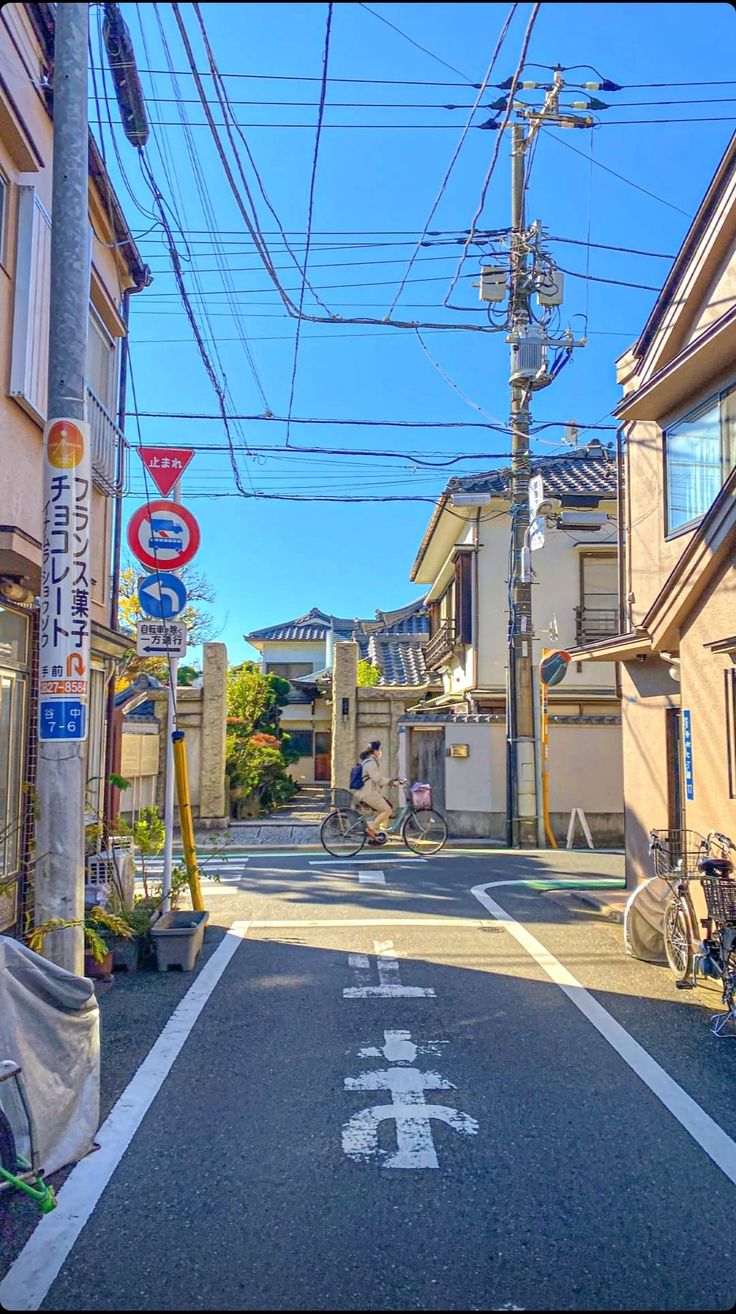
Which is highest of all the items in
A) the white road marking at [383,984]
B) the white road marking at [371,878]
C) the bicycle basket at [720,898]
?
the bicycle basket at [720,898]

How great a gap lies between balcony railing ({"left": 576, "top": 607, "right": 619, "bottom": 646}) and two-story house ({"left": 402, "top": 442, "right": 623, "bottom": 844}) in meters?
0.03

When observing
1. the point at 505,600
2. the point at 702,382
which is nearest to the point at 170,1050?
the point at 702,382

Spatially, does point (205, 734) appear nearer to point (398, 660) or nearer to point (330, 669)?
point (398, 660)

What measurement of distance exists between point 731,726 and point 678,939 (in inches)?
70.7

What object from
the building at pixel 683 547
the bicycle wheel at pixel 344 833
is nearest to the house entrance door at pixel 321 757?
the bicycle wheel at pixel 344 833

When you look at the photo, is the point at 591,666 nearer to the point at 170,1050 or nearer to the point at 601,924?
the point at 601,924

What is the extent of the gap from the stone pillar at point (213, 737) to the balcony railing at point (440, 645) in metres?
6.07

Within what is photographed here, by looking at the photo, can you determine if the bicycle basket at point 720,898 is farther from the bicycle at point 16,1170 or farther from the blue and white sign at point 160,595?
the blue and white sign at point 160,595

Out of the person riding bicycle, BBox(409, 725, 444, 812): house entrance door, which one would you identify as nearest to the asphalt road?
the person riding bicycle

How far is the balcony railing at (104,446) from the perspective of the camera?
9550 millimetres

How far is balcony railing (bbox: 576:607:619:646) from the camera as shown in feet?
69.1

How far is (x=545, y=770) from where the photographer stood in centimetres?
1830

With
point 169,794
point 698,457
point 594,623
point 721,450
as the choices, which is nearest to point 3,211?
point 169,794

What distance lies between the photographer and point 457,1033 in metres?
6.07
